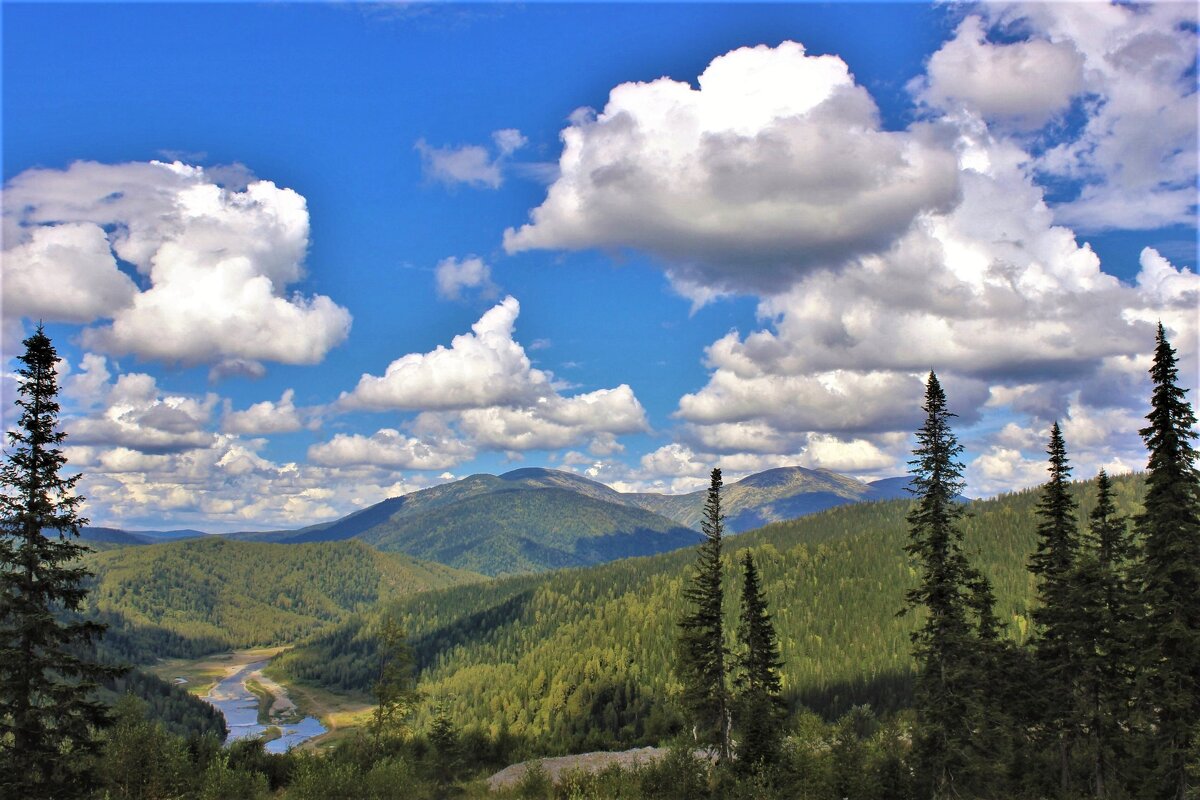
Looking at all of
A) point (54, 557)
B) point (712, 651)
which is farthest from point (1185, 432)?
point (54, 557)

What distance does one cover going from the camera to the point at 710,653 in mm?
56312

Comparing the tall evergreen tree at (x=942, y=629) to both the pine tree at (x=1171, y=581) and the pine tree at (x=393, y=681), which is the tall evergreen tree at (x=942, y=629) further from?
the pine tree at (x=393, y=681)

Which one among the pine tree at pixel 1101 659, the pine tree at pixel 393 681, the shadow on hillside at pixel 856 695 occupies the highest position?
the pine tree at pixel 1101 659

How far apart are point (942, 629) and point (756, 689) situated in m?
25.5

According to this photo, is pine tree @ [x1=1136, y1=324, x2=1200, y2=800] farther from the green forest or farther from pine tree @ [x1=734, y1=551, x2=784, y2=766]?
pine tree @ [x1=734, y1=551, x2=784, y2=766]

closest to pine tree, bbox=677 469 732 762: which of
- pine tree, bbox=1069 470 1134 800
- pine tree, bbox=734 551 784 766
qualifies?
pine tree, bbox=734 551 784 766

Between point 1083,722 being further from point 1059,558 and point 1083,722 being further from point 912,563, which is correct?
point 912,563

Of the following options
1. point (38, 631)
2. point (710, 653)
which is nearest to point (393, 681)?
point (710, 653)

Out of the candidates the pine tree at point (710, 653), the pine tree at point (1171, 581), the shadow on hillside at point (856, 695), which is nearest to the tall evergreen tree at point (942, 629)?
the pine tree at point (1171, 581)

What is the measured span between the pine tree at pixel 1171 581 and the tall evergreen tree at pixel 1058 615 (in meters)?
7.53

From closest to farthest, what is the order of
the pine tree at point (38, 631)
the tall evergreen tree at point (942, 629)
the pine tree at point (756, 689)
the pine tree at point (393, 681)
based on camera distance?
the pine tree at point (38, 631) < the tall evergreen tree at point (942, 629) < the pine tree at point (756, 689) < the pine tree at point (393, 681)

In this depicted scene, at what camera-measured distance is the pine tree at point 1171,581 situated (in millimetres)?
35781

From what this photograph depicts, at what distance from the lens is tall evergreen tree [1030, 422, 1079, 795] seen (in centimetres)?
4600

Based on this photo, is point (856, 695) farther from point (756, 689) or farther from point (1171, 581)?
point (1171, 581)
